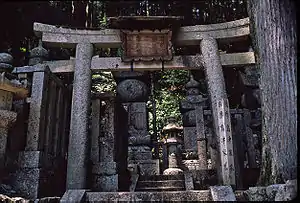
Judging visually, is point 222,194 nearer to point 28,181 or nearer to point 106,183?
point 106,183

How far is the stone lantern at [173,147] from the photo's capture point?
7.86 meters

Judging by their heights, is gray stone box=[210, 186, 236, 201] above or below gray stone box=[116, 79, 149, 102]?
below

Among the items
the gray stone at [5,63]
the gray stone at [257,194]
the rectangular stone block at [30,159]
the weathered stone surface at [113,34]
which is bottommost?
the gray stone at [257,194]

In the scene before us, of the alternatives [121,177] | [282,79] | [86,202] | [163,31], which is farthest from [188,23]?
[86,202]

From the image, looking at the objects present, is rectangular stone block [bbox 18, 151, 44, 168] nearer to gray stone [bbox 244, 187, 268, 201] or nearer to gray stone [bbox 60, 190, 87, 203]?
gray stone [bbox 60, 190, 87, 203]

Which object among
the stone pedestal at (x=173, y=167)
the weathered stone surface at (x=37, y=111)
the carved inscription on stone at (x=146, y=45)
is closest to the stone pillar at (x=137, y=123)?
the stone pedestal at (x=173, y=167)

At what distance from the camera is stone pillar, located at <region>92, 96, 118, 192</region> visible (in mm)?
6152

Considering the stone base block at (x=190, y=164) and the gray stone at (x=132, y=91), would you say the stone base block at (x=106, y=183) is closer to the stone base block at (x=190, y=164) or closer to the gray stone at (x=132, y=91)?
the stone base block at (x=190, y=164)

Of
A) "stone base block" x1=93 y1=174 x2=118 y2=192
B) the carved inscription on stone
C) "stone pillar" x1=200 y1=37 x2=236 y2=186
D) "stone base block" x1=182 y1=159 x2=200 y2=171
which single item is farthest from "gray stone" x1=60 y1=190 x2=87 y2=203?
"stone base block" x1=182 y1=159 x2=200 y2=171

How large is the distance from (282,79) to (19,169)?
483 cm

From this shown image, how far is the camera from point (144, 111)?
10.4 meters

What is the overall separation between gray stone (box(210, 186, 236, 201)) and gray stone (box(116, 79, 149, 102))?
649cm

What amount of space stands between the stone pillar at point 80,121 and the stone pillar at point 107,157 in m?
0.37

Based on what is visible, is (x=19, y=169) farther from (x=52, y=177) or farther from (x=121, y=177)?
(x=121, y=177)
